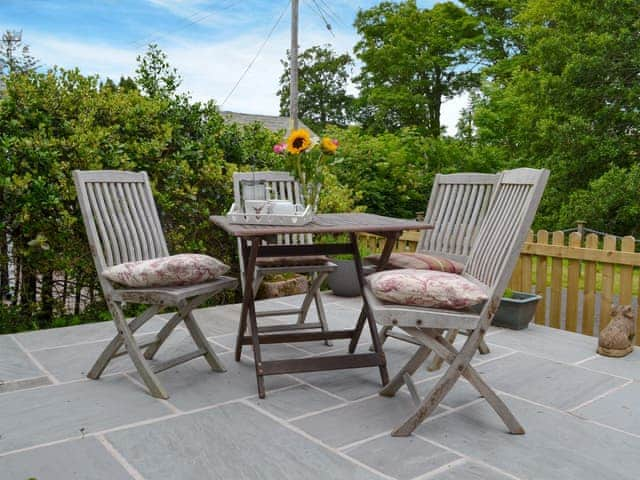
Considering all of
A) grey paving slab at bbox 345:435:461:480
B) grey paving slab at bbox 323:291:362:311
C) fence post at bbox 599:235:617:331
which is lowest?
grey paving slab at bbox 323:291:362:311

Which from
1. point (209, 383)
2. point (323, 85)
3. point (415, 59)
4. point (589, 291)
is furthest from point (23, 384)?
point (323, 85)

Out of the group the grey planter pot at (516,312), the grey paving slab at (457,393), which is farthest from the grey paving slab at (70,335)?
the grey planter pot at (516,312)

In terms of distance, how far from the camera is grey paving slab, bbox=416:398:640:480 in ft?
6.61

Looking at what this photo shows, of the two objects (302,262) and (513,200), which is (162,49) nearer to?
(302,262)

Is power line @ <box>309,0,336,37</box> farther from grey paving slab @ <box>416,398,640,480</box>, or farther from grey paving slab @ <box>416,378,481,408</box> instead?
grey paving slab @ <box>416,398,640,480</box>

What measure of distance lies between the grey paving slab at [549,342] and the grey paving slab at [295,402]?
1430 millimetres

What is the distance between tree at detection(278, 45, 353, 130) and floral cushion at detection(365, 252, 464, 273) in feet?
101

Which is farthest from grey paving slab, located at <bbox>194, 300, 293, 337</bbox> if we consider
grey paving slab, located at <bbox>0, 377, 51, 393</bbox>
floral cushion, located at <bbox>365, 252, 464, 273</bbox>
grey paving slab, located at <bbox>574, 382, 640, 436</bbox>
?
grey paving slab, located at <bbox>574, 382, 640, 436</bbox>

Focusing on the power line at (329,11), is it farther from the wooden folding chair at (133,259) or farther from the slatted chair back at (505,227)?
the slatted chair back at (505,227)

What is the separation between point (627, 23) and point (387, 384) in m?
9.89

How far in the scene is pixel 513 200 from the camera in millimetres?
2459

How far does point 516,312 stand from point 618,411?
1.37 m

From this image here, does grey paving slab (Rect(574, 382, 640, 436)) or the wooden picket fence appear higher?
the wooden picket fence

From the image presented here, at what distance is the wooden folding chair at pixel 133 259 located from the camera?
2.69 m
